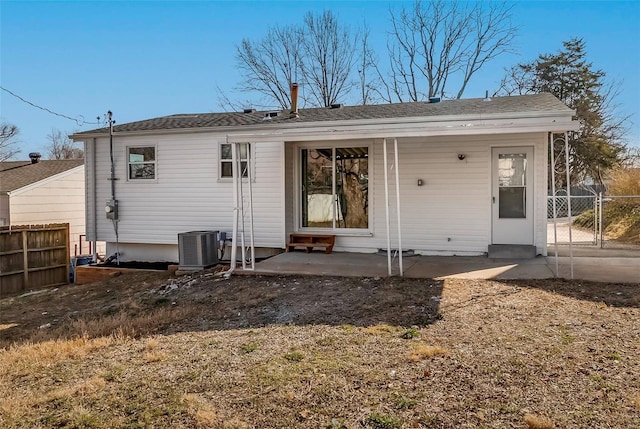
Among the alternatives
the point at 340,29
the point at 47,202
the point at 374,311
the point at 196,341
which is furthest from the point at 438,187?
the point at 340,29

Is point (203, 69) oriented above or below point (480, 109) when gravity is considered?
above

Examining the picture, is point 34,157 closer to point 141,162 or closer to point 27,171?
point 27,171

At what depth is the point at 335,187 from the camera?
987 cm

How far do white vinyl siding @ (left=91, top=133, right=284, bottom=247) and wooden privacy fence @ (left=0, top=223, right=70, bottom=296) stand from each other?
202 centimetres

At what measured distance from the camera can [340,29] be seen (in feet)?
79.6

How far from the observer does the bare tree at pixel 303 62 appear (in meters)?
24.4

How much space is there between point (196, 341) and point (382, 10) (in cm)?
2227

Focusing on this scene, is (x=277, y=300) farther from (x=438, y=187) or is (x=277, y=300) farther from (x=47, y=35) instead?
(x=47, y=35)

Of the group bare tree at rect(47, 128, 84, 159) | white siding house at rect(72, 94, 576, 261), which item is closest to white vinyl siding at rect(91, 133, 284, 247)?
white siding house at rect(72, 94, 576, 261)

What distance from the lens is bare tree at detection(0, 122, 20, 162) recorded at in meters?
28.0

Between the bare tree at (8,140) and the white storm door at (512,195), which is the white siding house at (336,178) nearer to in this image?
the white storm door at (512,195)

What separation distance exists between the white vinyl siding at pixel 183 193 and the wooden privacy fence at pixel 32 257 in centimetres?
202

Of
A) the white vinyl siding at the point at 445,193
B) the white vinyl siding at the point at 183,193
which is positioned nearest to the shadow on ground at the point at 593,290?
the white vinyl siding at the point at 445,193

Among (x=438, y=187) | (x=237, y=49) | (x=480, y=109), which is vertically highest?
(x=237, y=49)
